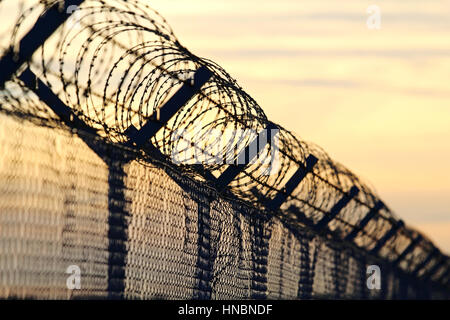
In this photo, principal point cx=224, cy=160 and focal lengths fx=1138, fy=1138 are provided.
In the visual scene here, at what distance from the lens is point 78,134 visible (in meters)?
6.24

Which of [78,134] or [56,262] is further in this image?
[78,134]

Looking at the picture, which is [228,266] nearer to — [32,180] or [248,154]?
[248,154]

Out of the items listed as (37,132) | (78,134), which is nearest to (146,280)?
(78,134)

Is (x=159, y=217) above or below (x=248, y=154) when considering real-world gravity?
below

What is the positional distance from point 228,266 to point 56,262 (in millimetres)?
4598

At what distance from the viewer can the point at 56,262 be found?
5.84 metres

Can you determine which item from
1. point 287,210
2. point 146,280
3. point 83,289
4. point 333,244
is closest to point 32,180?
point 83,289

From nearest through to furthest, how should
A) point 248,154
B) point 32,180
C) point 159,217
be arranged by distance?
point 32,180 < point 159,217 < point 248,154

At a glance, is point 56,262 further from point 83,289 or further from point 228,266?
point 228,266
